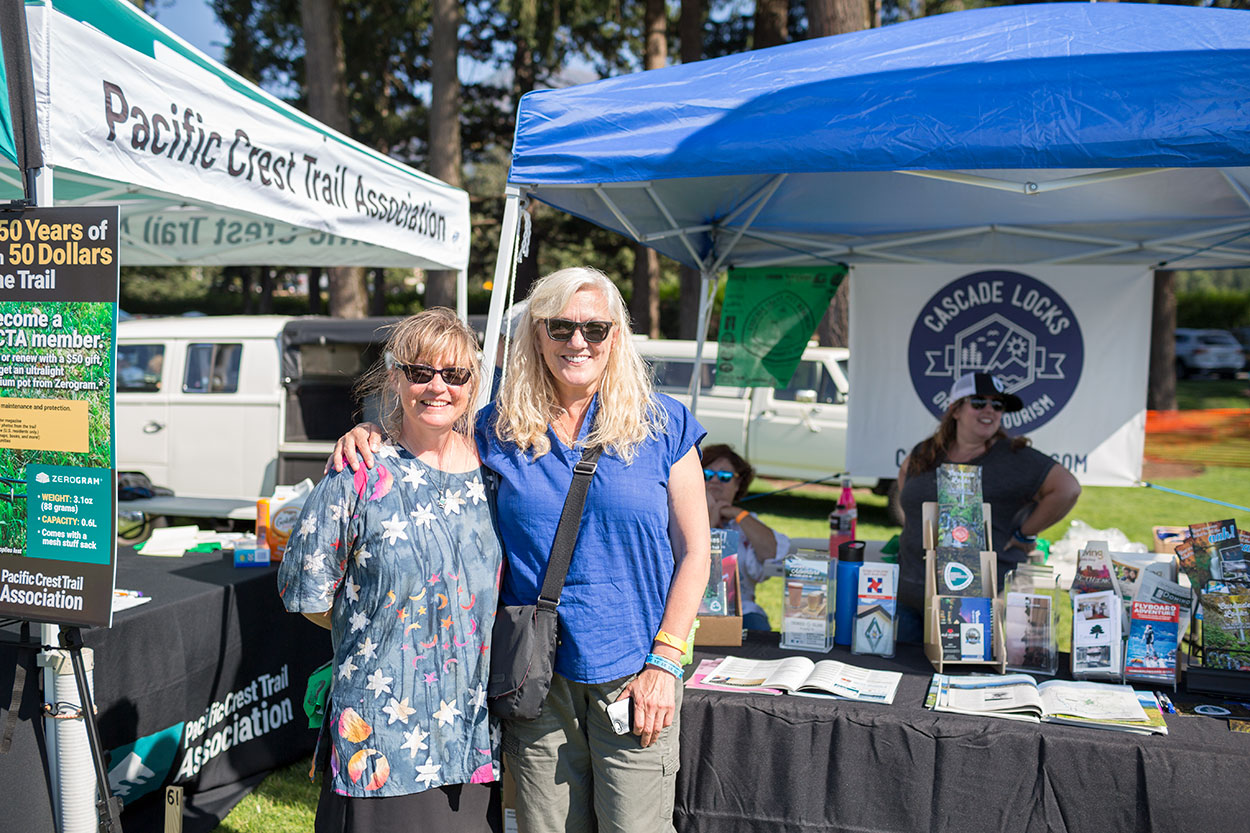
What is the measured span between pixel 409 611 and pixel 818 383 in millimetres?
7880

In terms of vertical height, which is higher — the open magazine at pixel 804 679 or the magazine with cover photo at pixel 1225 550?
the magazine with cover photo at pixel 1225 550

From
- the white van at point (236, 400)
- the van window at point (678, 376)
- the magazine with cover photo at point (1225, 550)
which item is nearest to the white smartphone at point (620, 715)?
the magazine with cover photo at point (1225, 550)

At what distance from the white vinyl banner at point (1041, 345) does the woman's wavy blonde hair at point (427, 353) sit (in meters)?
3.70

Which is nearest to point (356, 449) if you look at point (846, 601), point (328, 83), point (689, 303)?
point (846, 601)

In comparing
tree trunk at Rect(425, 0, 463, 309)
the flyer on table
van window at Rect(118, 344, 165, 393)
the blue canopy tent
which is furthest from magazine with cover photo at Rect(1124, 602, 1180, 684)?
tree trunk at Rect(425, 0, 463, 309)

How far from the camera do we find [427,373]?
5.89ft

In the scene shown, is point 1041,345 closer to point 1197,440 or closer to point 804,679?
point 804,679

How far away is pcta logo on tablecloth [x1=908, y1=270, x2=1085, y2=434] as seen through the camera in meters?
4.82

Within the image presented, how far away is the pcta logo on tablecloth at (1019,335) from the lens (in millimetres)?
4816

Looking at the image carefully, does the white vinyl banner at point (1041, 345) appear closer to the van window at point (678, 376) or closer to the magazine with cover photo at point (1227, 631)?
the magazine with cover photo at point (1227, 631)

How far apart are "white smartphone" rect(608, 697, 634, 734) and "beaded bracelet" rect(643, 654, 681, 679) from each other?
0.29 ft

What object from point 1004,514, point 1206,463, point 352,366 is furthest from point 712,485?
point 1206,463

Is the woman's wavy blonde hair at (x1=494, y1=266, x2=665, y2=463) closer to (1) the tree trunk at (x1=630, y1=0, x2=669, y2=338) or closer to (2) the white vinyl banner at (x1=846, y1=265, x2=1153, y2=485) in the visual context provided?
(2) the white vinyl banner at (x1=846, y1=265, x2=1153, y2=485)

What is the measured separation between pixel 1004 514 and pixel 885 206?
1736mm
